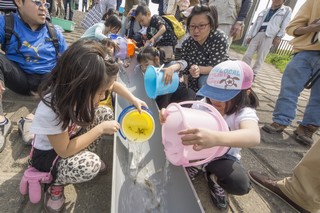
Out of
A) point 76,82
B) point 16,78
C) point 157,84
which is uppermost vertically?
point 76,82

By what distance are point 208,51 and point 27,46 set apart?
6.37ft

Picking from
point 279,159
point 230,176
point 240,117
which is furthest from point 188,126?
point 279,159

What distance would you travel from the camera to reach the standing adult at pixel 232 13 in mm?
3601

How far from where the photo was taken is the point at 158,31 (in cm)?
498

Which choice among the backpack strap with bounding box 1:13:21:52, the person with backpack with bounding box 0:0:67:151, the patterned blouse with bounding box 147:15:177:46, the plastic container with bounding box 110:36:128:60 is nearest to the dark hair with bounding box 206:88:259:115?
the person with backpack with bounding box 0:0:67:151

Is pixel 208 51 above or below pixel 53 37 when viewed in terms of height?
above

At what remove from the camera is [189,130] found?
113 centimetres

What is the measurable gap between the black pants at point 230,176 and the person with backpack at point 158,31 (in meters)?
3.63

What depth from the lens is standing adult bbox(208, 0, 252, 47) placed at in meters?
3.60

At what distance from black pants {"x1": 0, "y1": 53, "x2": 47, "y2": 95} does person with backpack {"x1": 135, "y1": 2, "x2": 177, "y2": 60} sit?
2.94 meters

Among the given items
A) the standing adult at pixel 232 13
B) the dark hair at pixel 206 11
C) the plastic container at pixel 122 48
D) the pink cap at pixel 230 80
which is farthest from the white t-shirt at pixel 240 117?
the plastic container at pixel 122 48

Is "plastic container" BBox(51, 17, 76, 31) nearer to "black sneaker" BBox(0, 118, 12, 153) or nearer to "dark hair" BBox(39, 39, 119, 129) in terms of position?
"black sneaker" BBox(0, 118, 12, 153)

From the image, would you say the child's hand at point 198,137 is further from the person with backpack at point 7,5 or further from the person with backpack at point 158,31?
the person with backpack at point 158,31

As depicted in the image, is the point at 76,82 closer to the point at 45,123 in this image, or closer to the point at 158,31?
the point at 45,123
